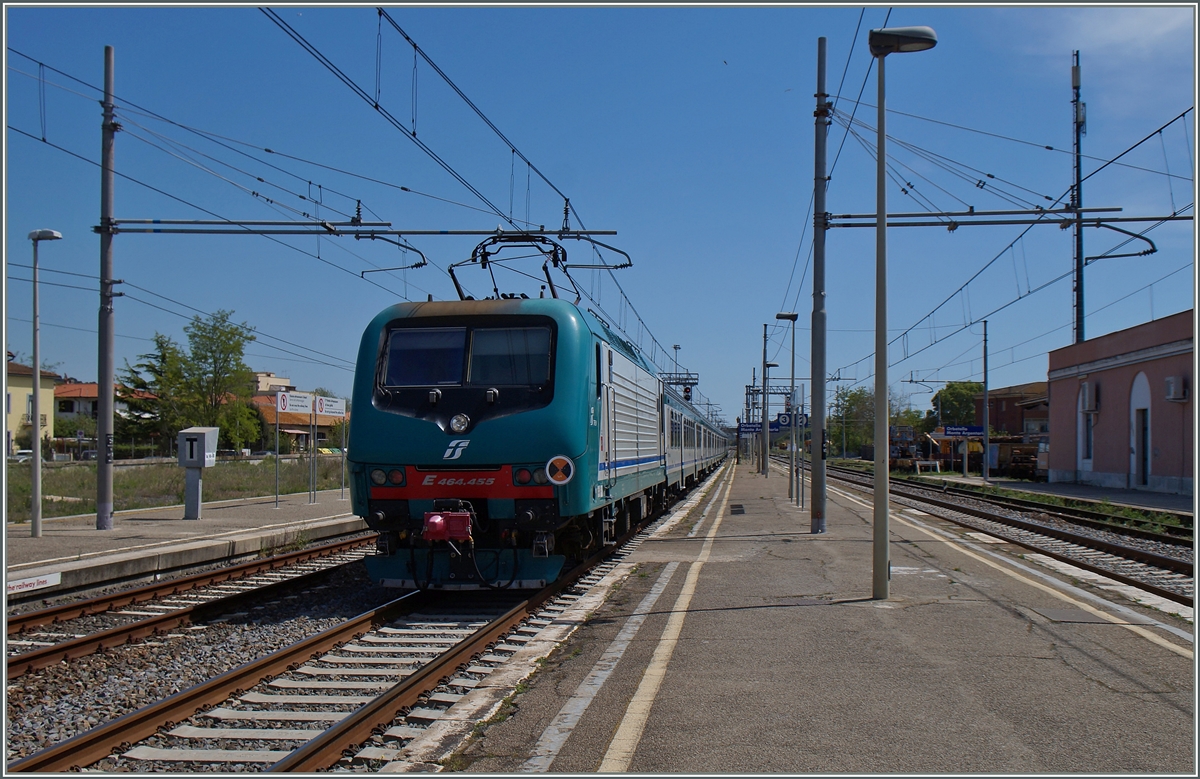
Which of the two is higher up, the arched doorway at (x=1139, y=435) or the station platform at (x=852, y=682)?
the arched doorway at (x=1139, y=435)

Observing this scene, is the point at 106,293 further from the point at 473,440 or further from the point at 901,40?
the point at 901,40

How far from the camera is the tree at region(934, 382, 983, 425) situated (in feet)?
327

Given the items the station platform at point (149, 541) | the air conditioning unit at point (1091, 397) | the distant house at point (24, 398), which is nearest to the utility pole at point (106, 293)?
the station platform at point (149, 541)

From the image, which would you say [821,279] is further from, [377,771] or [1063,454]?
[1063,454]

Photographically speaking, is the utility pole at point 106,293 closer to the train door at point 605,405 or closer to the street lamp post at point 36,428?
the street lamp post at point 36,428

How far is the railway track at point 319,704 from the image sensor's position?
503 centimetres

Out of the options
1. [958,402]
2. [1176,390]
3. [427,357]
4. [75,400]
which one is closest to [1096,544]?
[427,357]

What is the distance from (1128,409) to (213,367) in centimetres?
4813

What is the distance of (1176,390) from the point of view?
28.8 metres

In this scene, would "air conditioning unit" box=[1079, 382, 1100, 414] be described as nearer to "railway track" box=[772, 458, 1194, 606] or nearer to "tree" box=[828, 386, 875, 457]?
"railway track" box=[772, 458, 1194, 606]

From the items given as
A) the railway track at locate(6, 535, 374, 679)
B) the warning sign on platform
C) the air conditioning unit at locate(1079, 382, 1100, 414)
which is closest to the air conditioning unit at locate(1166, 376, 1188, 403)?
the air conditioning unit at locate(1079, 382, 1100, 414)

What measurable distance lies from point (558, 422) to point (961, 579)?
5096 mm

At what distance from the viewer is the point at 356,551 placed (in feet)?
49.7

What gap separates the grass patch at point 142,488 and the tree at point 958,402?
257ft
